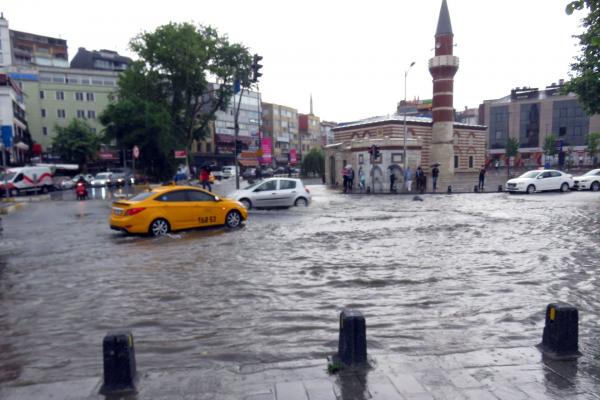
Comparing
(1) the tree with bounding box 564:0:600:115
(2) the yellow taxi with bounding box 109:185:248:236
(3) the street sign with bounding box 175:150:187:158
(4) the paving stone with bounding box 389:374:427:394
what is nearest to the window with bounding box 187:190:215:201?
(2) the yellow taxi with bounding box 109:185:248:236

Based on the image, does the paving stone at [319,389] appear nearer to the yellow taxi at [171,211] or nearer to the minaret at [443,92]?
the yellow taxi at [171,211]

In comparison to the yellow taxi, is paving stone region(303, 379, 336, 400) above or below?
below

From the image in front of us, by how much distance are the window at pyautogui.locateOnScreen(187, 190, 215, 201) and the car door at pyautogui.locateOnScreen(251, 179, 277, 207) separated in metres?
5.54

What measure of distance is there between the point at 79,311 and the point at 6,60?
219 feet

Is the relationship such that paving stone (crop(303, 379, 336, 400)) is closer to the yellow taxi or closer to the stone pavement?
the stone pavement

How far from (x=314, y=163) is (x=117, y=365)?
59.6 metres

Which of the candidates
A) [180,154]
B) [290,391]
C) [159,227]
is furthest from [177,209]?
[180,154]

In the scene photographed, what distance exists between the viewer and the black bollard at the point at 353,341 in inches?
176

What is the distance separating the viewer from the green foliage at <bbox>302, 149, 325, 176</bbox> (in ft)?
207

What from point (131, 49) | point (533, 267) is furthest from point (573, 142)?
point (533, 267)

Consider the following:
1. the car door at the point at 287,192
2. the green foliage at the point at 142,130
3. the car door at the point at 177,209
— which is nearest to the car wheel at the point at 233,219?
the car door at the point at 177,209

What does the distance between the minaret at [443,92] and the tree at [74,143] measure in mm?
38938

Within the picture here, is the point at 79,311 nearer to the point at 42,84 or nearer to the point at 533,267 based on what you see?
the point at 533,267

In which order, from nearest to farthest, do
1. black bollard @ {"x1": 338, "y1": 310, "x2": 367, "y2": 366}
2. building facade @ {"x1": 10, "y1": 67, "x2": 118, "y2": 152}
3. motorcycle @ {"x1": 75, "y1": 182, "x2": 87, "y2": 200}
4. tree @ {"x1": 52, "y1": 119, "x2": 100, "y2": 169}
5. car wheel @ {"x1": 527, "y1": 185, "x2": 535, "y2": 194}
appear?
black bollard @ {"x1": 338, "y1": 310, "x2": 367, "y2": 366} → motorcycle @ {"x1": 75, "y1": 182, "x2": 87, "y2": 200} → car wheel @ {"x1": 527, "y1": 185, "x2": 535, "y2": 194} → tree @ {"x1": 52, "y1": 119, "x2": 100, "y2": 169} → building facade @ {"x1": 10, "y1": 67, "x2": 118, "y2": 152}
